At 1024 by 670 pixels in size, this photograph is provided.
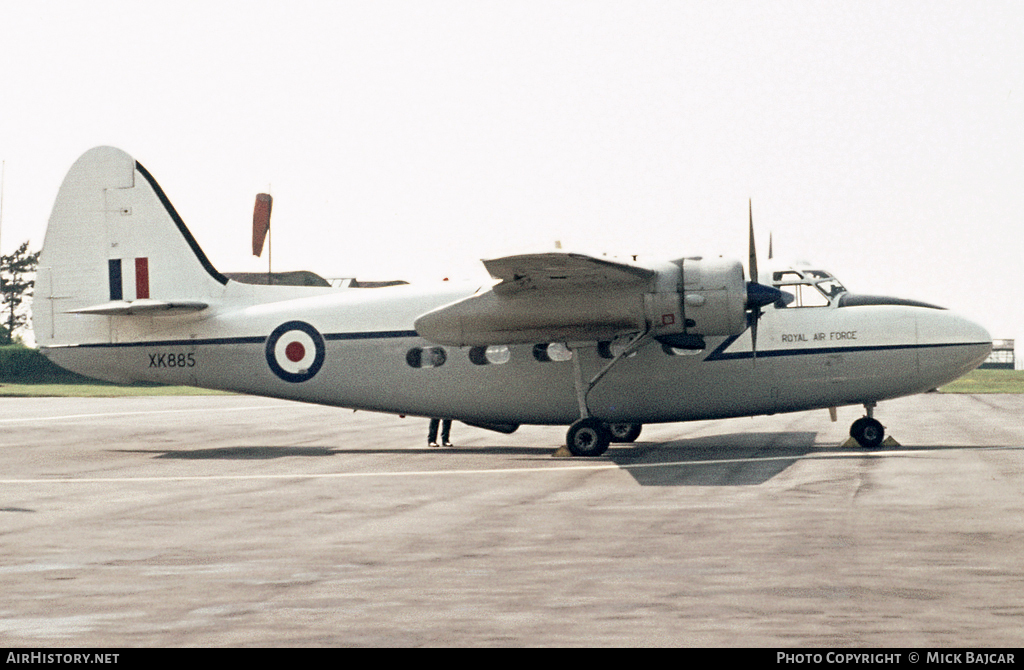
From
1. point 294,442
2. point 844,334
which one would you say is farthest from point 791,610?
point 294,442

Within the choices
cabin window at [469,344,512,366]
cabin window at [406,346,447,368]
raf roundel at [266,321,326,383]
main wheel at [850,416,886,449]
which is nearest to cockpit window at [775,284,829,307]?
main wheel at [850,416,886,449]

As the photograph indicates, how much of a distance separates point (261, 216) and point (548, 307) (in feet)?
267

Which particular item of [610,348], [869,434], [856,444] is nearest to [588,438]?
[610,348]

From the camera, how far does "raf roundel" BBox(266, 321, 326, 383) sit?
2688 centimetres

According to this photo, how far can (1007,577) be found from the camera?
1031 centimetres

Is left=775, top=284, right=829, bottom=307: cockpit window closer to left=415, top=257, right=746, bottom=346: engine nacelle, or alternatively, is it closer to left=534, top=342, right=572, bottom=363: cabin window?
left=415, top=257, right=746, bottom=346: engine nacelle

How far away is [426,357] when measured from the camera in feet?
86.8

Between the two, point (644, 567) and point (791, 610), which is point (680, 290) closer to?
point (644, 567)

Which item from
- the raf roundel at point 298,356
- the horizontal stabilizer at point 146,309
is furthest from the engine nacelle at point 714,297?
the horizontal stabilizer at point 146,309

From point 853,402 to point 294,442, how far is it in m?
14.2

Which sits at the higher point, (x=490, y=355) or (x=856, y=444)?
(x=490, y=355)

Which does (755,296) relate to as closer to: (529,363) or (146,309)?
(529,363)

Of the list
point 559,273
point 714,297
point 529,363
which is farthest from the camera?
point 529,363
